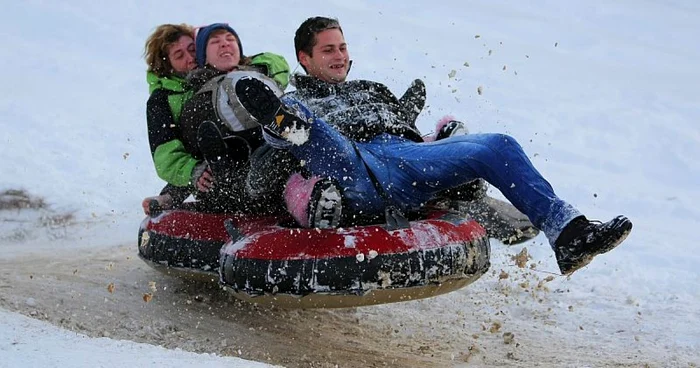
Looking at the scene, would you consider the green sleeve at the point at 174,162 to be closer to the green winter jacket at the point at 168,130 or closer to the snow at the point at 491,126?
the green winter jacket at the point at 168,130

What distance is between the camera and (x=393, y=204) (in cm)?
430

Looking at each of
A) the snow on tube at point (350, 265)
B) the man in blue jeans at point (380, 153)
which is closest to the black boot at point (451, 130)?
the man in blue jeans at point (380, 153)

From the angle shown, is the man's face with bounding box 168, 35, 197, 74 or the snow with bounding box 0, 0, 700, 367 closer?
the snow with bounding box 0, 0, 700, 367

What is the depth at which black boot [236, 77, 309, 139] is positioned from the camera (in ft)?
13.0

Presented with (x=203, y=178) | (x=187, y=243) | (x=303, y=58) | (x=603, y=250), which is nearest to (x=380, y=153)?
(x=303, y=58)

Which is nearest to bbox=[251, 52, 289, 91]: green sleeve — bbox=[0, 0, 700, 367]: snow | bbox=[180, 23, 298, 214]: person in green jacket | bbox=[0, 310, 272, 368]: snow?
bbox=[180, 23, 298, 214]: person in green jacket

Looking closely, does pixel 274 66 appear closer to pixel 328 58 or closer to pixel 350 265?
pixel 328 58

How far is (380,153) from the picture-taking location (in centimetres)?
436

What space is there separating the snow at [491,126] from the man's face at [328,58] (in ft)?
4.71

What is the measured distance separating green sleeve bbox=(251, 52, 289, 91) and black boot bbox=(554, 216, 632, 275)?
2.17 meters

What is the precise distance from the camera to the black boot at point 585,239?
360cm

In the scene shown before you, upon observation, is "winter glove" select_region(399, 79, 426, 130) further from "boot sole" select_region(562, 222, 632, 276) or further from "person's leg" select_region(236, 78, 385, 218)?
"boot sole" select_region(562, 222, 632, 276)

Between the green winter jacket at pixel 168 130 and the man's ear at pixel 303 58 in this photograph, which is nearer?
the man's ear at pixel 303 58

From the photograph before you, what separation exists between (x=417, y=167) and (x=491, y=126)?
507 centimetres
